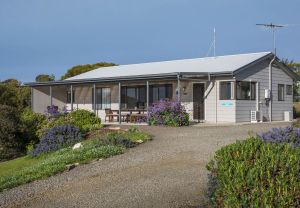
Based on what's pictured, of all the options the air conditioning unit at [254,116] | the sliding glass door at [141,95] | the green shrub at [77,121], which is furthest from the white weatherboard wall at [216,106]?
the green shrub at [77,121]

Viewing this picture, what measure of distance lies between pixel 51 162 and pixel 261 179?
22.0 ft

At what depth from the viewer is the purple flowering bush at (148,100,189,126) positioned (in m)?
19.9

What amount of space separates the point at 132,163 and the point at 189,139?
174 inches

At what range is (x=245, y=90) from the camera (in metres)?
24.0

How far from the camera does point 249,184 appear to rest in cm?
456

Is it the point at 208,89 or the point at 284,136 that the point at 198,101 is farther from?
the point at 284,136

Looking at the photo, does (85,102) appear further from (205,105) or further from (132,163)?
(132,163)

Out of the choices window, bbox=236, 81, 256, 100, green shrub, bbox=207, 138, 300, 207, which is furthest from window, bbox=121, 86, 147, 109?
green shrub, bbox=207, 138, 300, 207

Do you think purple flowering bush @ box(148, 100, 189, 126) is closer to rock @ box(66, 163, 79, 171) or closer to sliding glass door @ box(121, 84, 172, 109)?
sliding glass door @ box(121, 84, 172, 109)

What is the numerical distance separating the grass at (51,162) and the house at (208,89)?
9.24m

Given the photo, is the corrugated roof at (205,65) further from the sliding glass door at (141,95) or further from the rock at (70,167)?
the rock at (70,167)

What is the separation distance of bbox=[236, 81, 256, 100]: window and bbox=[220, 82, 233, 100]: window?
37cm

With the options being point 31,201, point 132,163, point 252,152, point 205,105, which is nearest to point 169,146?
point 132,163

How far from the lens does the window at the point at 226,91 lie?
2320 centimetres
